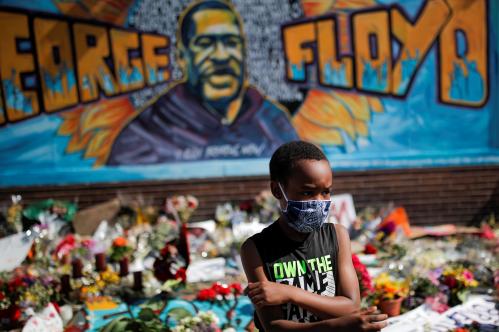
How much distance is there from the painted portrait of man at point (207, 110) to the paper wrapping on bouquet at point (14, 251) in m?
2.19

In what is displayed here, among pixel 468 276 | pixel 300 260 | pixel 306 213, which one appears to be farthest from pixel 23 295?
pixel 468 276

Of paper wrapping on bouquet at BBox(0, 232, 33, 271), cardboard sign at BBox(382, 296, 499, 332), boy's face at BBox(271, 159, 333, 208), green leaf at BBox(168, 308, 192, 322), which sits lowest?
cardboard sign at BBox(382, 296, 499, 332)

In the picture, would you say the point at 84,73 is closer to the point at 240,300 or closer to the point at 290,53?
the point at 290,53

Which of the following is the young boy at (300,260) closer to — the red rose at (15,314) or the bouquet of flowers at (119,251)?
the red rose at (15,314)

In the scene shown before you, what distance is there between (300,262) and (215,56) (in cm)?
619

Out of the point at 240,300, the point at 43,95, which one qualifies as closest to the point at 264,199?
the point at 240,300

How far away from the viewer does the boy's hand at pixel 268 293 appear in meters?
2.11

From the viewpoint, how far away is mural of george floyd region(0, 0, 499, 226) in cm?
782

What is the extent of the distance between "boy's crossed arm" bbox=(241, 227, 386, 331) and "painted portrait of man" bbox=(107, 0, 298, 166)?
5931 millimetres

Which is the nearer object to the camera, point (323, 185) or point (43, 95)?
point (323, 185)

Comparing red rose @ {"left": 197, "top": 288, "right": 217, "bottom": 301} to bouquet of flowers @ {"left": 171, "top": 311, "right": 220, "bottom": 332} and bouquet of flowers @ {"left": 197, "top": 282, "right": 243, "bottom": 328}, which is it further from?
bouquet of flowers @ {"left": 171, "top": 311, "right": 220, "bottom": 332}

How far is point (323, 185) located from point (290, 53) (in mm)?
6226

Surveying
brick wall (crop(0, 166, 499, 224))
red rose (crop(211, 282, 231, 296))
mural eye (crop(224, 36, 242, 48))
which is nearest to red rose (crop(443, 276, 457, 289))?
red rose (crop(211, 282, 231, 296))

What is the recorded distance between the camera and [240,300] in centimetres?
519
